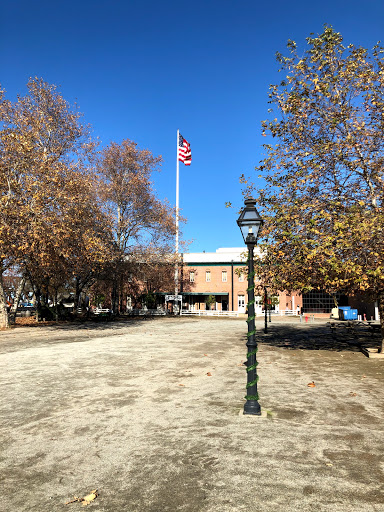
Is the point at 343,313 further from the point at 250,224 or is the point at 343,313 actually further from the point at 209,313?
the point at 250,224

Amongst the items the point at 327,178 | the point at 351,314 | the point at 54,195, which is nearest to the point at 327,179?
the point at 327,178

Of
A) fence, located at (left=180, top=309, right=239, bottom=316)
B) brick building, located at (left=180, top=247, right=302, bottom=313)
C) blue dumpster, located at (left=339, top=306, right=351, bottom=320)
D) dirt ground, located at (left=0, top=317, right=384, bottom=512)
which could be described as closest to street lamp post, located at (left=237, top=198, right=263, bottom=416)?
dirt ground, located at (left=0, top=317, right=384, bottom=512)

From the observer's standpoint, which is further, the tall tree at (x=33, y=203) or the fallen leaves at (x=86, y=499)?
the tall tree at (x=33, y=203)

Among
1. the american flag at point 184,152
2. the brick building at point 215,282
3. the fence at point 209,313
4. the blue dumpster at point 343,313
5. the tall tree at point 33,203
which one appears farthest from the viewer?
the brick building at point 215,282

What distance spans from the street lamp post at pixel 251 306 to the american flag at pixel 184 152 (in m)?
34.6

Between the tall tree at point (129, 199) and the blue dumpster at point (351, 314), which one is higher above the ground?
the tall tree at point (129, 199)

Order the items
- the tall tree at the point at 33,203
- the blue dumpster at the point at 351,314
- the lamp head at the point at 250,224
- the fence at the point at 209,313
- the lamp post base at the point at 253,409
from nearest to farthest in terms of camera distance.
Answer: the lamp post base at the point at 253,409, the lamp head at the point at 250,224, the tall tree at the point at 33,203, the blue dumpster at the point at 351,314, the fence at the point at 209,313

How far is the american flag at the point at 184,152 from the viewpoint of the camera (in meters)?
40.5

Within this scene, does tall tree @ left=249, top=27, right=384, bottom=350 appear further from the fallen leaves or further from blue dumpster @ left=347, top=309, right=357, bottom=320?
blue dumpster @ left=347, top=309, right=357, bottom=320

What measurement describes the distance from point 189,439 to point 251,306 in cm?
252

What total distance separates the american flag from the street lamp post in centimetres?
3461

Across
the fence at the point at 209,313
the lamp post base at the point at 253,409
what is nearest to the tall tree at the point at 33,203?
the lamp post base at the point at 253,409

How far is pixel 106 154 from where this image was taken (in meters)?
34.5

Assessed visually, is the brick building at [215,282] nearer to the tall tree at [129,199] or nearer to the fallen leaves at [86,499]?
the tall tree at [129,199]
